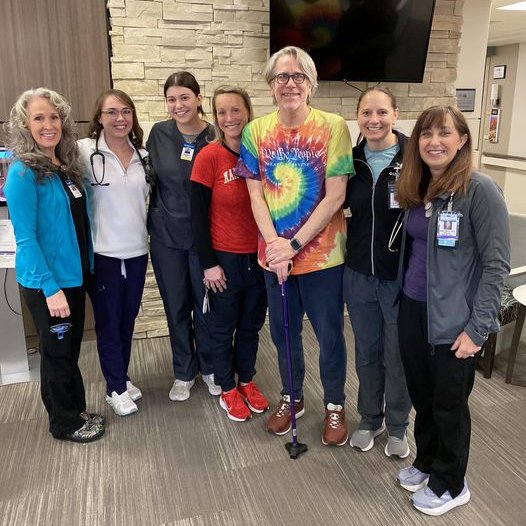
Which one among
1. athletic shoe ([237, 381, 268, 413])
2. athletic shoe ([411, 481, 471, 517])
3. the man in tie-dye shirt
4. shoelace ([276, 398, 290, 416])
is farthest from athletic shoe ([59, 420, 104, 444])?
athletic shoe ([411, 481, 471, 517])

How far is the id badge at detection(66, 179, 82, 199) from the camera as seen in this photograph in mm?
2191

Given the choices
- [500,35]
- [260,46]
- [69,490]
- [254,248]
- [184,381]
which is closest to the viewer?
[69,490]

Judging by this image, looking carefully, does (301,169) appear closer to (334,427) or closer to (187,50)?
(334,427)

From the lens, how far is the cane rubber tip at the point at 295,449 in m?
2.28

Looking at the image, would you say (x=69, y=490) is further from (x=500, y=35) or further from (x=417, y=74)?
(x=500, y=35)

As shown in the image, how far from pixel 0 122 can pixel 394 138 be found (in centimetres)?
237

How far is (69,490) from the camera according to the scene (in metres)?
2.11

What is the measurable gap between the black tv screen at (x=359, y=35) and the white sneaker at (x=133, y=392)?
222 cm

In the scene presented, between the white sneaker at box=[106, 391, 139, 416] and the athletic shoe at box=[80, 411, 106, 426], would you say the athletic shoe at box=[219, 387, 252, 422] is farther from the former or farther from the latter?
the athletic shoe at box=[80, 411, 106, 426]

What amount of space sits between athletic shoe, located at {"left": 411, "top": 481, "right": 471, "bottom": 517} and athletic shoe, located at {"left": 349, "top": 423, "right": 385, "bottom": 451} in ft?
1.17

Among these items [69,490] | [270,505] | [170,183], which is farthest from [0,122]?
[270,505]

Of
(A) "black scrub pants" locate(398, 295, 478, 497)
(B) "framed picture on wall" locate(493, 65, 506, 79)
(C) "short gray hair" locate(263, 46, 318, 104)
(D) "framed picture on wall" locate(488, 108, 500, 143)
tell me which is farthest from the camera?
(D) "framed picture on wall" locate(488, 108, 500, 143)

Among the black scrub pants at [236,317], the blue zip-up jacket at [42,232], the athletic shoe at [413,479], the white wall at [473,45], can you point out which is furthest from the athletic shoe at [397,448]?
the white wall at [473,45]

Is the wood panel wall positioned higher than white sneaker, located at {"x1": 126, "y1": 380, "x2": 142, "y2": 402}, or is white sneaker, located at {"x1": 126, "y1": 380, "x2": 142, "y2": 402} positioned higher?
the wood panel wall
